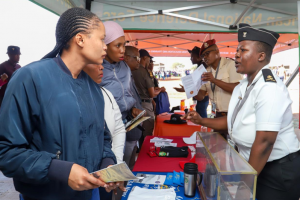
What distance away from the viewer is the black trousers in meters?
1.37

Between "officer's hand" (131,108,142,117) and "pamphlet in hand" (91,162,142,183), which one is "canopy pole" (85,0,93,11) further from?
"pamphlet in hand" (91,162,142,183)

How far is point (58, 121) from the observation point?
2.74 feet

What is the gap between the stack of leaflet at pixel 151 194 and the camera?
1.27 metres

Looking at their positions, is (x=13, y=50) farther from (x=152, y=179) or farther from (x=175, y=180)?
(x=175, y=180)

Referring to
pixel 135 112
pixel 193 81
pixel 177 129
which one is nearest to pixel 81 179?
pixel 135 112

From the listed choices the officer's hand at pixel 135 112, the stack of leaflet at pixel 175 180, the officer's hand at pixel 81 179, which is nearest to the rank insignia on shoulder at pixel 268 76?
the stack of leaflet at pixel 175 180

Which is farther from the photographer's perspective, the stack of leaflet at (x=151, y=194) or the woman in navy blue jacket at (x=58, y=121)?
the stack of leaflet at (x=151, y=194)

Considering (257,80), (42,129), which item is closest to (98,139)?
(42,129)

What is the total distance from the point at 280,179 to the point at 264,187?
11 centimetres

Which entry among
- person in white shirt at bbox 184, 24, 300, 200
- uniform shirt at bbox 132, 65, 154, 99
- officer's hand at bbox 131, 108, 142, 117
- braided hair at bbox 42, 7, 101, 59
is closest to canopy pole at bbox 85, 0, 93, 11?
uniform shirt at bbox 132, 65, 154, 99

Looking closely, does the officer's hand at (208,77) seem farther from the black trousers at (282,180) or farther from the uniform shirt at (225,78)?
the black trousers at (282,180)

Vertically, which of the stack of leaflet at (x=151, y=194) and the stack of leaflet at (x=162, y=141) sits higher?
the stack of leaflet at (x=151, y=194)

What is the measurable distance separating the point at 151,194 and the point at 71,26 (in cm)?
98

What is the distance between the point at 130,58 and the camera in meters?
Result: 3.22
